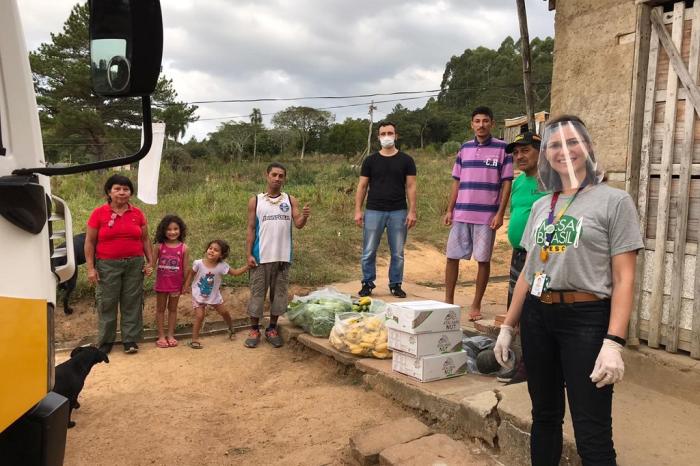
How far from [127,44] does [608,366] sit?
6.29 feet

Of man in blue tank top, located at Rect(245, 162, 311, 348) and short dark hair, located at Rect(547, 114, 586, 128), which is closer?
short dark hair, located at Rect(547, 114, 586, 128)

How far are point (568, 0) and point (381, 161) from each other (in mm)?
2494

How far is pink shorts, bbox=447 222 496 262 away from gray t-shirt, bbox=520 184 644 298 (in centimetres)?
273

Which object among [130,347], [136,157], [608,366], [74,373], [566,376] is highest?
[136,157]

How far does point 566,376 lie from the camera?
6.96 ft

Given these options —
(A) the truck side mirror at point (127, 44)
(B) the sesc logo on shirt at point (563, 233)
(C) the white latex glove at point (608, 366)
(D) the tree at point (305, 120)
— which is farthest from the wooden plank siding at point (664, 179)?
(D) the tree at point (305, 120)

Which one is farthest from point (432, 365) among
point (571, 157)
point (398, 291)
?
point (398, 291)

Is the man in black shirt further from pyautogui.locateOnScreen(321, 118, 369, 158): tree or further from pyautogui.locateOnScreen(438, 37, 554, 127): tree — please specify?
pyautogui.locateOnScreen(321, 118, 369, 158): tree

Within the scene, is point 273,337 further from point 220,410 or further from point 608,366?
point 608,366

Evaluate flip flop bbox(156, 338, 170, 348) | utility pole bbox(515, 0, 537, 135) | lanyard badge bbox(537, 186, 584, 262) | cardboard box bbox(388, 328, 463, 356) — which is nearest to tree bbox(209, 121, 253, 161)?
utility pole bbox(515, 0, 537, 135)

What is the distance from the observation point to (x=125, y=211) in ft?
16.2

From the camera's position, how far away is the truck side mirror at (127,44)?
5.00 ft

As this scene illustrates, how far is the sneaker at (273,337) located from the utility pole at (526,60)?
4.27 metres

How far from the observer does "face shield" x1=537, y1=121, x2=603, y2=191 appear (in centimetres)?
213
